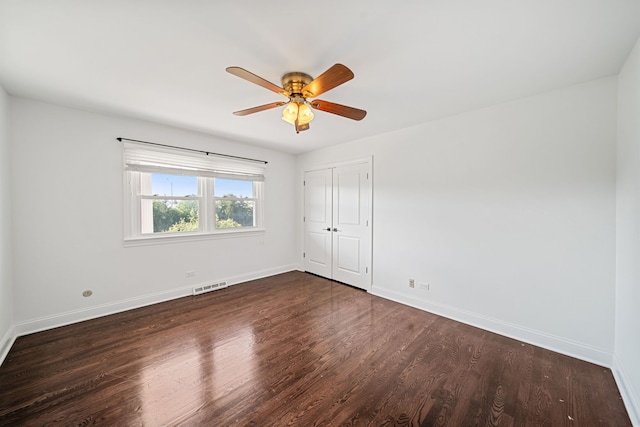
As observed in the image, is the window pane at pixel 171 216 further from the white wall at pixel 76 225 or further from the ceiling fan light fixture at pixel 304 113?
the ceiling fan light fixture at pixel 304 113

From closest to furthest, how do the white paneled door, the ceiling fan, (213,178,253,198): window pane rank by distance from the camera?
the ceiling fan
the white paneled door
(213,178,253,198): window pane

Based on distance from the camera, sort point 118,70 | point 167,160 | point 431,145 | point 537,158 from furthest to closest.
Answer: point 167,160 → point 431,145 → point 537,158 → point 118,70

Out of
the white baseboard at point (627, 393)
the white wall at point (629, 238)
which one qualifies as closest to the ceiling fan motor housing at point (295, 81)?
the white wall at point (629, 238)

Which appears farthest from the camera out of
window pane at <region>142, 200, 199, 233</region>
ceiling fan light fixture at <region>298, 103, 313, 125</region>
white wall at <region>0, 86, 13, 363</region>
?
window pane at <region>142, 200, 199, 233</region>

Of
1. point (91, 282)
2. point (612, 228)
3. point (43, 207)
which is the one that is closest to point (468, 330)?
point (612, 228)

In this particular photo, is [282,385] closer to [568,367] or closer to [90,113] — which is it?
[568,367]

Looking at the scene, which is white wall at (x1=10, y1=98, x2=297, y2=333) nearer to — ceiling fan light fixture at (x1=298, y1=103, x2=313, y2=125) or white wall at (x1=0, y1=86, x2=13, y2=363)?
white wall at (x1=0, y1=86, x2=13, y2=363)

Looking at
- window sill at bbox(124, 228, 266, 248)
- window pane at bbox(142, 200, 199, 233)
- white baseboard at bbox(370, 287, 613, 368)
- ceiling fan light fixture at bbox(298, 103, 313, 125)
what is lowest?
white baseboard at bbox(370, 287, 613, 368)

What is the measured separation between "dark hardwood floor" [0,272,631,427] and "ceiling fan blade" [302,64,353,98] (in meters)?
2.20

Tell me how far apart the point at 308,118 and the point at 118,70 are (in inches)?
63.0

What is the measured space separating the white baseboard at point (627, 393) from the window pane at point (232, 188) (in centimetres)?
467

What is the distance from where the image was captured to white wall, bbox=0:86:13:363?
2180 mm

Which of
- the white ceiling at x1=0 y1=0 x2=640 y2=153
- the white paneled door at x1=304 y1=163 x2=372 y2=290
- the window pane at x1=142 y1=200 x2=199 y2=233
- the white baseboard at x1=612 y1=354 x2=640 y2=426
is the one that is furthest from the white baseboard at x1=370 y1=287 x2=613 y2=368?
the window pane at x1=142 y1=200 x2=199 y2=233

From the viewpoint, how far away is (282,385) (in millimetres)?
1785
